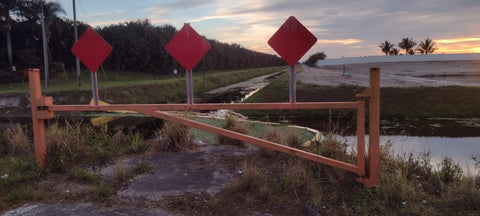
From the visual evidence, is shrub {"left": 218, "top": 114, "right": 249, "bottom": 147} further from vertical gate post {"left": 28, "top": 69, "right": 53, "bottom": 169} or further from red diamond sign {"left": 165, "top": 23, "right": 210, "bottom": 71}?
vertical gate post {"left": 28, "top": 69, "right": 53, "bottom": 169}

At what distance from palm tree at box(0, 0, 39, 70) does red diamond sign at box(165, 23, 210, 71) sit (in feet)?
115

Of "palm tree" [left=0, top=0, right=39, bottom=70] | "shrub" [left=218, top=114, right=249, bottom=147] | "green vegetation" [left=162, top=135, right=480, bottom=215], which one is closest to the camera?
"green vegetation" [left=162, top=135, right=480, bottom=215]

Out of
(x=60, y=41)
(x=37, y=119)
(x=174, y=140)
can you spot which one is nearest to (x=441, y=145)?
(x=174, y=140)

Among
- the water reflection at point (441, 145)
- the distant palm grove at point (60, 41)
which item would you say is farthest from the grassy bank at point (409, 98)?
the distant palm grove at point (60, 41)

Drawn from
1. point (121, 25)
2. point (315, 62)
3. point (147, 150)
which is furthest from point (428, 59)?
point (147, 150)

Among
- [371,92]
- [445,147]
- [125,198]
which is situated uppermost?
[371,92]

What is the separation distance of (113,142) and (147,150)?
85 cm

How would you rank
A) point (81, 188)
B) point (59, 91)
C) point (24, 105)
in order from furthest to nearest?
point (59, 91)
point (24, 105)
point (81, 188)

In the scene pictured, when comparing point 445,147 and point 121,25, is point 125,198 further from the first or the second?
point 121,25

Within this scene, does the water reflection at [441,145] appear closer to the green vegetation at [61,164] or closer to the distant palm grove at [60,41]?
the green vegetation at [61,164]

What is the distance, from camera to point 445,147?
408 inches

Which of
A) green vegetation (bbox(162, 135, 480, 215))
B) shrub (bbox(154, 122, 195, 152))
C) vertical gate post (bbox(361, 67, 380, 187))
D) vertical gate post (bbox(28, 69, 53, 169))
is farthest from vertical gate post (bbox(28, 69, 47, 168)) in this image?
vertical gate post (bbox(361, 67, 380, 187))

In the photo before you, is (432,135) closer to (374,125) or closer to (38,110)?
(374,125)

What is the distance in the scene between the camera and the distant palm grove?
3394 cm
